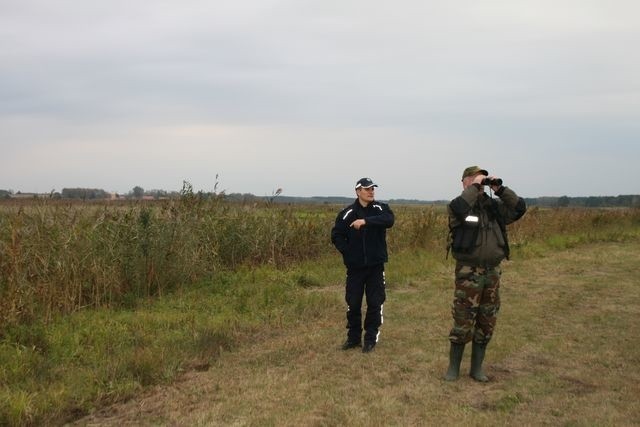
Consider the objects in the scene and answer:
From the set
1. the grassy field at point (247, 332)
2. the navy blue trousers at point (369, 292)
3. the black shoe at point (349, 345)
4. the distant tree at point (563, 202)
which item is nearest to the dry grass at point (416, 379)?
the grassy field at point (247, 332)

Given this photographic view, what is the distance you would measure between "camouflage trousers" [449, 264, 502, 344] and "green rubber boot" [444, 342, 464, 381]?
4.2 inches

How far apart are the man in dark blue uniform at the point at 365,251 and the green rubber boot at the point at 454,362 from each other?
3.95 ft

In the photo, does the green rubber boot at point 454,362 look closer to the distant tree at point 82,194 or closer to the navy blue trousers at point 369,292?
the navy blue trousers at point 369,292

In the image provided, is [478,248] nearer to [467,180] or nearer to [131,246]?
[467,180]

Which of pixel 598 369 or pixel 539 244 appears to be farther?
pixel 539 244

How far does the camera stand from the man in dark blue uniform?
6484mm

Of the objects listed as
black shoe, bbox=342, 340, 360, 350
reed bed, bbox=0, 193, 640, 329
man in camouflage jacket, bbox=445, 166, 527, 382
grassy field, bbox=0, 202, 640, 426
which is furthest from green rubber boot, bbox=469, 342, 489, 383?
reed bed, bbox=0, 193, 640, 329

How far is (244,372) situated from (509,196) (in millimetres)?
3171

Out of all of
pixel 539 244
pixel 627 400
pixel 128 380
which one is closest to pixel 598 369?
pixel 627 400

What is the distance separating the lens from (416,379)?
5.65m

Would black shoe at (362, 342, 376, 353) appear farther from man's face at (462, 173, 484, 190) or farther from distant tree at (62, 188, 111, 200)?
distant tree at (62, 188, 111, 200)

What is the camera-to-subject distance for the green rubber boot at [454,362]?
18.4ft

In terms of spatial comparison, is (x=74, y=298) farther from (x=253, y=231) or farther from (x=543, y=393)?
(x=543, y=393)

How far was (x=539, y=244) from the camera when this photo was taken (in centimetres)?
1825
